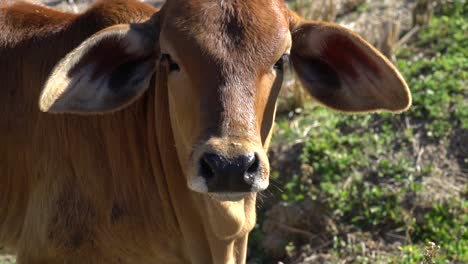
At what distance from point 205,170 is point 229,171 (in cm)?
17

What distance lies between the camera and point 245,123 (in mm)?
5230

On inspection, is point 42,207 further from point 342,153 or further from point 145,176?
point 342,153

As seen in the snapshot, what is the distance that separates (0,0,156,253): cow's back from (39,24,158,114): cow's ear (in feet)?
1.30

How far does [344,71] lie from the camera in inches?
240

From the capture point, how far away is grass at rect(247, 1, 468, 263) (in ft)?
27.1

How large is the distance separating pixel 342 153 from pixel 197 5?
361 cm

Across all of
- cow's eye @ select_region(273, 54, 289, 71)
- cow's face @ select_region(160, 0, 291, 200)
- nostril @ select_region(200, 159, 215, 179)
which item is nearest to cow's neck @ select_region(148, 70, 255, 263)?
cow's face @ select_region(160, 0, 291, 200)

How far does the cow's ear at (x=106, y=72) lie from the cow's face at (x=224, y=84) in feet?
0.74

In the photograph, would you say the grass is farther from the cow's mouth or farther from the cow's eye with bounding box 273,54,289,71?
the cow's mouth

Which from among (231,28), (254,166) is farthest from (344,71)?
(254,166)

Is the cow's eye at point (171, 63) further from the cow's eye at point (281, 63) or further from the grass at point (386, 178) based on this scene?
the grass at point (386, 178)

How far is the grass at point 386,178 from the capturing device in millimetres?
8273

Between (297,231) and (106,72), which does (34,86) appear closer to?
(106,72)

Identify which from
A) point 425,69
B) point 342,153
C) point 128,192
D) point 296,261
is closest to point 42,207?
point 128,192
